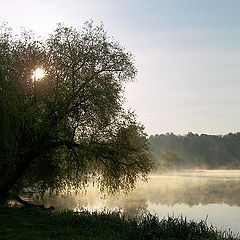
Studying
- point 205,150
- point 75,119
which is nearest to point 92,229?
point 75,119

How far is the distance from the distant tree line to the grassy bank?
402 feet

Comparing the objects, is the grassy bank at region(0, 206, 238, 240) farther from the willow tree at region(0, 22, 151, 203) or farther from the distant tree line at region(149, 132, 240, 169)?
→ the distant tree line at region(149, 132, 240, 169)

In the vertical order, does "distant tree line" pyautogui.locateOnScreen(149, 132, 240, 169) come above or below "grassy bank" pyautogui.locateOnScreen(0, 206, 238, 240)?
above

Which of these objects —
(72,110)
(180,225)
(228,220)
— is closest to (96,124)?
(72,110)

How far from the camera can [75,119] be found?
63.7 feet

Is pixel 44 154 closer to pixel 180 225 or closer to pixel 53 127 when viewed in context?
pixel 53 127

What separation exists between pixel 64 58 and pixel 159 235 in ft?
39.4

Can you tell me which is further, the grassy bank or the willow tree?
the willow tree

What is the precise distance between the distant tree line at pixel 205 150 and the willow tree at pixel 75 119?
118 meters

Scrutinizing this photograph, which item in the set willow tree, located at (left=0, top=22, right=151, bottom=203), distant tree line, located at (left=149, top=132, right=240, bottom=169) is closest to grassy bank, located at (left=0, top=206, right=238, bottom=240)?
willow tree, located at (left=0, top=22, right=151, bottom=203)

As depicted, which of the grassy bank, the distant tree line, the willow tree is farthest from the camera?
the distant tree line

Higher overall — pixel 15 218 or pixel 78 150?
pixel 78 150

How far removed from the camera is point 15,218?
1644cm

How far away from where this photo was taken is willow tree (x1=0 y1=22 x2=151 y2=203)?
1911 centimetres
